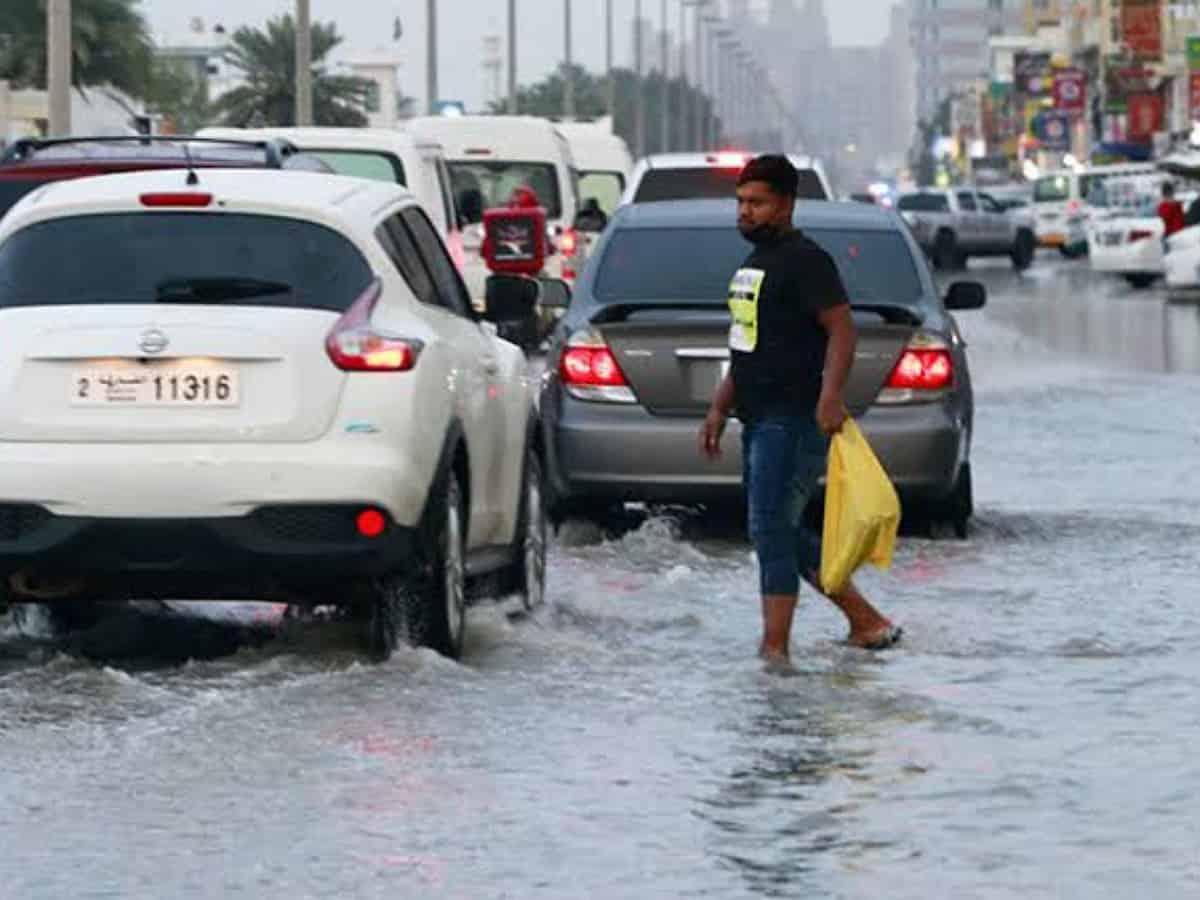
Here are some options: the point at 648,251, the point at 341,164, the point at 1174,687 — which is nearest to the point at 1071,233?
the point at 341,164

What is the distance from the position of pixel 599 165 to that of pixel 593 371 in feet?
113

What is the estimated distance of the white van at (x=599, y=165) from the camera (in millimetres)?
50719

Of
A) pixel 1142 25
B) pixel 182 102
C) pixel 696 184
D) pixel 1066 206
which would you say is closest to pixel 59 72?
pixel 696 184

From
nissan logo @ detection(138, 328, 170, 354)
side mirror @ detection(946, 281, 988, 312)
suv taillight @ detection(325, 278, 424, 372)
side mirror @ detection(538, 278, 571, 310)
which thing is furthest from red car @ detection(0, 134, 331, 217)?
nissan logo @ detection(138, 328, 170, 354)

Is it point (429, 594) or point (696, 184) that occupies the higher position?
point (696, 184)

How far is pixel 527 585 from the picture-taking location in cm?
1405

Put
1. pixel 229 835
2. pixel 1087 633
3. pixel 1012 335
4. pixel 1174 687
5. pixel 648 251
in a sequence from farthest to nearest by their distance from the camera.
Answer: pixel 1012 335
pixel 648 251
pixel 1087 633
pixel 1174 687
pixel 229 835

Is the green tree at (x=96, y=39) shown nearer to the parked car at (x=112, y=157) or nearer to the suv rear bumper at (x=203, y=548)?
the parked car at (x=112, y=157)

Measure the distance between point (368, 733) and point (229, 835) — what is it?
1734 mm

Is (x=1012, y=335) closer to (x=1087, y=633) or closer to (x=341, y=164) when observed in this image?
(x=341, y=164)

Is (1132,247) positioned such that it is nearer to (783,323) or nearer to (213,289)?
(783,323)

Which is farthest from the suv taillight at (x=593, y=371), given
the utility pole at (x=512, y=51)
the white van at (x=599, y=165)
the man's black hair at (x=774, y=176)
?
the utility pole at (x=512, y=51)

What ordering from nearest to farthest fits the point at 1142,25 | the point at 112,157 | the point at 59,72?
the point at 112,157, the point at 59,72, the point at 1142,25

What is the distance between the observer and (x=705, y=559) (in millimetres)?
16375
